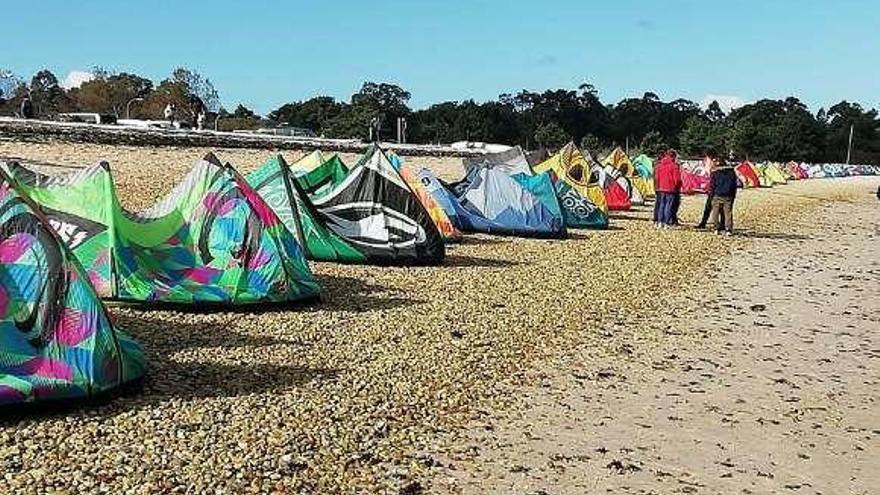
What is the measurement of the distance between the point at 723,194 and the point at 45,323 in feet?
56.8

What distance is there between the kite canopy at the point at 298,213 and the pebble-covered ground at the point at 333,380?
0.35 meters

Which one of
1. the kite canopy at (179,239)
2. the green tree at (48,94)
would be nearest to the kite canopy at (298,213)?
the kite canopy at (179,239)

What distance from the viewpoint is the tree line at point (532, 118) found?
245 feet

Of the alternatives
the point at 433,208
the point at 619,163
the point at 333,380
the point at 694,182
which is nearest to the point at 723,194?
the point at 433,208

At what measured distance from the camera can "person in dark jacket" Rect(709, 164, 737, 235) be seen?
20.7m

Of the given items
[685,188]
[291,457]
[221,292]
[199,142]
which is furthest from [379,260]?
[685,188]

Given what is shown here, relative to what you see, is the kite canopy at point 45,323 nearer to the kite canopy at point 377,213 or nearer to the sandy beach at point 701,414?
the sandy beach at point 701,414

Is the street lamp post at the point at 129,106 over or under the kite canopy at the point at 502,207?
over

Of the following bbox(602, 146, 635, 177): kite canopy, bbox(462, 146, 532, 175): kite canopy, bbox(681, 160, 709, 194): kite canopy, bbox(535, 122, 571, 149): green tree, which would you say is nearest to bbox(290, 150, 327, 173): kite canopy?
bbox(462, 146, 532, 175): kite canopy

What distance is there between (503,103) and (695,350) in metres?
107

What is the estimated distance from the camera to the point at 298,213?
12.6m

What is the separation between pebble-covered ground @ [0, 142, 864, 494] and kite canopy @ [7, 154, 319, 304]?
27cm

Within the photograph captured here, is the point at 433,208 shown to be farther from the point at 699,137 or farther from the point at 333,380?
the point at 699,137

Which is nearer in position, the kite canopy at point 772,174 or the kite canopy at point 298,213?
the kite canopy at point 298,213
